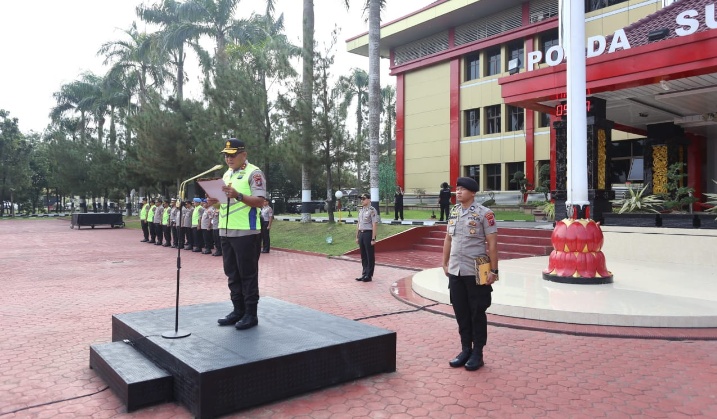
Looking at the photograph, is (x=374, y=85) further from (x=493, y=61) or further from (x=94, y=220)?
(x=94, y=220)

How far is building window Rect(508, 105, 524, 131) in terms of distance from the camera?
26.8 m

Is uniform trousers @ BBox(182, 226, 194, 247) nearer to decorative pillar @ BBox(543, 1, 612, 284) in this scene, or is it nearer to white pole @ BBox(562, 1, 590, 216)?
decorative pillar @ BBox(543, 1, 612, 284)

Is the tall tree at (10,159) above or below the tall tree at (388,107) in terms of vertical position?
below

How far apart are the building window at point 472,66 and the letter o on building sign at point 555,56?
59.2ft

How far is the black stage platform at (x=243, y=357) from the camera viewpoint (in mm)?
3545

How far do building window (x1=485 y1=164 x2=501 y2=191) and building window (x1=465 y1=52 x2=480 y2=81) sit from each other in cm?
521

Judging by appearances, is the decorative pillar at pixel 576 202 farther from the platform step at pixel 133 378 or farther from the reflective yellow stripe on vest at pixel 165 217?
the reflective yellow stripe on vest at pixel 165 217

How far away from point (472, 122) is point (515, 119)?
106 inches

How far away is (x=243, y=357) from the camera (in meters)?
3.73

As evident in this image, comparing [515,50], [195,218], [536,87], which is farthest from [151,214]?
[515,50]

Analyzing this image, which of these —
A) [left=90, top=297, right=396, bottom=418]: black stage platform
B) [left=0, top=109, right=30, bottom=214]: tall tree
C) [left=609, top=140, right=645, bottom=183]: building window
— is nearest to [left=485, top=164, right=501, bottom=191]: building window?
[left=609, top=140, right=645, bottom=183]: building window

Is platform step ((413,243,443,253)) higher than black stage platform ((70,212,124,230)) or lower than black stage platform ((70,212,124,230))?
lower

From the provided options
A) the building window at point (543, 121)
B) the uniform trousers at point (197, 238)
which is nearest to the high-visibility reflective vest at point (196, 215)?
the uniform trousers at point (197, 238)

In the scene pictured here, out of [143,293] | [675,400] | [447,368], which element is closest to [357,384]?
[447,368]
